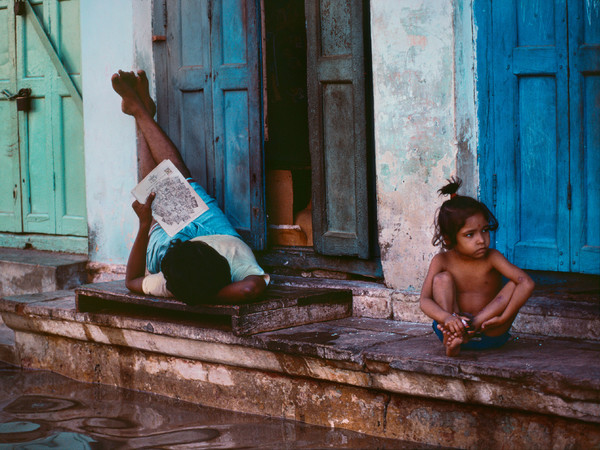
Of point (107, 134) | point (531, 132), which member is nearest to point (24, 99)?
point (107, 134)

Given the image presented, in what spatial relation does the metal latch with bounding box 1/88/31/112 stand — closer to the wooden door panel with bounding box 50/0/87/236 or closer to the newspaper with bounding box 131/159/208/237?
the wooden door panel with bounding box 50/0/87/236

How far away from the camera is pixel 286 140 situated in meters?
6.19

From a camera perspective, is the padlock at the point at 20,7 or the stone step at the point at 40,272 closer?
the stone step at the point at 40,272

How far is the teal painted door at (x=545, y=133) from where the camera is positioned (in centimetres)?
411

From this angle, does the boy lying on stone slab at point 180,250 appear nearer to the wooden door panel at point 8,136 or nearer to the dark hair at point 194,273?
the dark hair at point 194,273

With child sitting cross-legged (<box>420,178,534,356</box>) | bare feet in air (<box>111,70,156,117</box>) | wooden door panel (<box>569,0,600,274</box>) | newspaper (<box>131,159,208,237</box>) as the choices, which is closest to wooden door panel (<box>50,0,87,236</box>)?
bare feet in air (<box>111,70,156,117</box>)

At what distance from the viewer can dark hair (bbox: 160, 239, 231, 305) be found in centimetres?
443

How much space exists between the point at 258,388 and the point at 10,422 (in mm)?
1340

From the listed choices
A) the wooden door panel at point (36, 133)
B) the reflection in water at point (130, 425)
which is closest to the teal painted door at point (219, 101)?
the reflection in water at point (130, 425)

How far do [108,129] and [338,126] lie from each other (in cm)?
201

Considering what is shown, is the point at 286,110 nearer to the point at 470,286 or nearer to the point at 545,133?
the point at 545,133

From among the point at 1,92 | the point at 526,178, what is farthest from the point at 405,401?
the point at 1,92

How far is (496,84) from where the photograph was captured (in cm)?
436

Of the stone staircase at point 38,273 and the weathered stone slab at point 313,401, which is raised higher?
the stone staircase at point 38,273
